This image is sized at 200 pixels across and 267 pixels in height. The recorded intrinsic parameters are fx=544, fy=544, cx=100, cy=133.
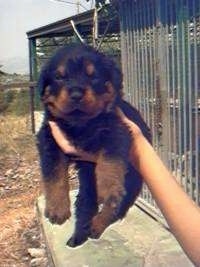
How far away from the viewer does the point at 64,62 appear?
1.39 meters

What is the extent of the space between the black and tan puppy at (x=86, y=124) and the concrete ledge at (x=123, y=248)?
5.10 feet

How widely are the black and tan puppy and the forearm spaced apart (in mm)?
172

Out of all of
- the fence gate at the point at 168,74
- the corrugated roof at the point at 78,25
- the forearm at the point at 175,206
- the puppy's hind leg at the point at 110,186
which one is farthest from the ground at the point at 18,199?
the forearm at the point at 175,206

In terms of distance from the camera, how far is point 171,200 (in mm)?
1089

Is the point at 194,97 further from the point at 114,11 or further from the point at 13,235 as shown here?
the point at 13,235

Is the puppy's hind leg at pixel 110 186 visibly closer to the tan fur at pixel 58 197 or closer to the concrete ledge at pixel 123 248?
the tan fur at pixel 58 197

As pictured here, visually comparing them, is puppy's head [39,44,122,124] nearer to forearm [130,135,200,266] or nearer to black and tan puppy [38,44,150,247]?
black and tan puppy [38,44,150,247]

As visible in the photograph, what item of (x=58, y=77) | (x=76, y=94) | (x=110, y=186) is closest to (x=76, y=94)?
(x=76, y=94)

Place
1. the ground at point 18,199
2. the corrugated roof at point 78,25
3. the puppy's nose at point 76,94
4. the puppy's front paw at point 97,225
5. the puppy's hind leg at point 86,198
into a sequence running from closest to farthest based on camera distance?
the puppy's nose at point 76,94, the puppy's front paw at point 97,225, the puppy's hind leg at point 86,198, the ground at point 18,199, the corrugated roof at point 78,25

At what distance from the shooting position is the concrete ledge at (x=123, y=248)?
3.16 metres

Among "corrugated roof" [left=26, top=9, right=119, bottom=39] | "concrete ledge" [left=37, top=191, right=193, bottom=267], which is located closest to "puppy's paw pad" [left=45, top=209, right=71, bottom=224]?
"concrete ledge" [left=37, top=191, right=193, bottom=267]

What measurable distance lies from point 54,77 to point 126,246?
2.19 m

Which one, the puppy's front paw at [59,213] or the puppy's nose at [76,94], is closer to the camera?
the puppy's nose at [76,94]

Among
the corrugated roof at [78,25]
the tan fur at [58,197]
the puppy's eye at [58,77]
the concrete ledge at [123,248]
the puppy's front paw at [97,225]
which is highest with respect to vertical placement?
the corrugated roof at [78,25]
